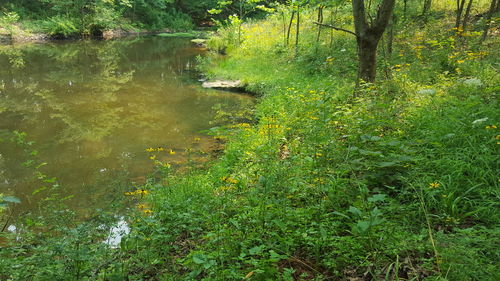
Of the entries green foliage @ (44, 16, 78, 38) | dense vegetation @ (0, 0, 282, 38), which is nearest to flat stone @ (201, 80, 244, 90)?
dense vegetation @ (0, 0, 282, 38)

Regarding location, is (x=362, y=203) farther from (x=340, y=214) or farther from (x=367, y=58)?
(x=367, y=58)

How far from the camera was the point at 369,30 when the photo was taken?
4.62 m

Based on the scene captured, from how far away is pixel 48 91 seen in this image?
10.5m

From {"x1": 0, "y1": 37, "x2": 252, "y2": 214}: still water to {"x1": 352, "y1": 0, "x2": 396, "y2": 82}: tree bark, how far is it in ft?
9.67

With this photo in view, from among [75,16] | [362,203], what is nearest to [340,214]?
[362,203]

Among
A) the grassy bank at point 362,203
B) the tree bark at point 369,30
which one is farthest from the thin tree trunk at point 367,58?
the grassy bank at point 362,203

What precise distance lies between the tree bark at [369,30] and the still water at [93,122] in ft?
9.67

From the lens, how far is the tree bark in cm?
452

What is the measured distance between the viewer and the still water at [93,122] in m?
5.13

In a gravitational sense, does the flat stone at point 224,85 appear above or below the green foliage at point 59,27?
below

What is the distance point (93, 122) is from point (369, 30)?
6750 millimetres

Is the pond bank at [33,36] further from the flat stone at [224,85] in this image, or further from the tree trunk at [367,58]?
the tree trunk at [367,58]

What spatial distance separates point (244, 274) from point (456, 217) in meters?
1.73

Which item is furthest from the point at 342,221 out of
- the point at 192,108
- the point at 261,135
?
the point at 192,108
